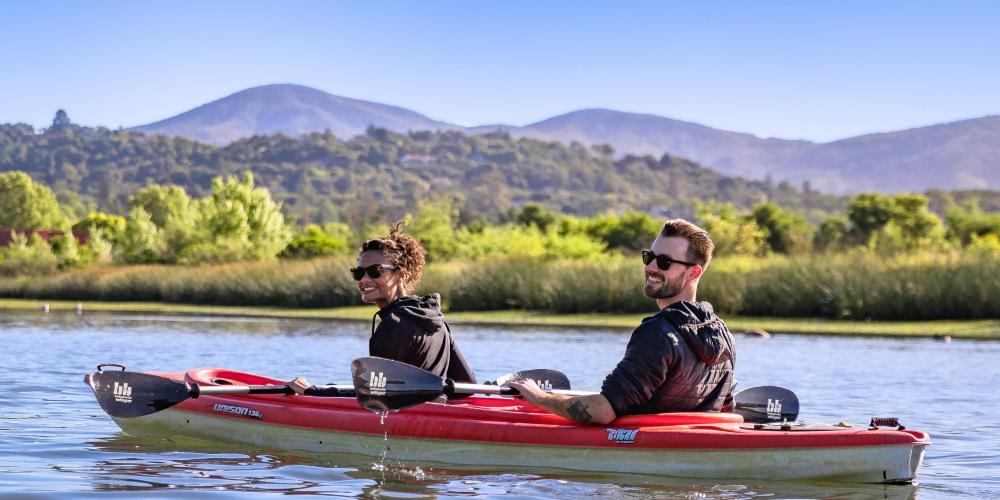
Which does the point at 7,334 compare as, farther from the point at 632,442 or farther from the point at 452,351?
the point at 632,442

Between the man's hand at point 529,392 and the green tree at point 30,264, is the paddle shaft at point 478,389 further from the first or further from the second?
the green tree at point 30,264

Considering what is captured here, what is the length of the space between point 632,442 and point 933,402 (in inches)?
301

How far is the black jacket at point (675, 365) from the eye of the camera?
840 centimetres

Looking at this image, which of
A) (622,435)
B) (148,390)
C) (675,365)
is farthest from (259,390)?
(675,365)

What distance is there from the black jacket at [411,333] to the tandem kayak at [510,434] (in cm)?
36

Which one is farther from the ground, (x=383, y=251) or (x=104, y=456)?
(x=383, y=251)

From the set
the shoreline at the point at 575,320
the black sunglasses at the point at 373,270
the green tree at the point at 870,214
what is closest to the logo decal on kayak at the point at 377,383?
the black sunglasses at the point at 373,270

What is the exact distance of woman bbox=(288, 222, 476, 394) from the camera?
966 cm

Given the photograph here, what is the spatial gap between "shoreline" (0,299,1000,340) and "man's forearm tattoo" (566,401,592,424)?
17.9m

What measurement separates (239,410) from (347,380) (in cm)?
699

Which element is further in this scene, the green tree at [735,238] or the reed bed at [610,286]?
the green tree at [735,238]

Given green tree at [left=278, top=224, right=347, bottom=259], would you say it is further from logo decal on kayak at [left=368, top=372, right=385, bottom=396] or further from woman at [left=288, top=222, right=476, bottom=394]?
logo decal on kayak at [left=368, top=372, right=385, bottom=396]

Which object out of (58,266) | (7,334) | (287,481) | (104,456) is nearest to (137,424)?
(104,456)

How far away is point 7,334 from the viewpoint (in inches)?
1003
